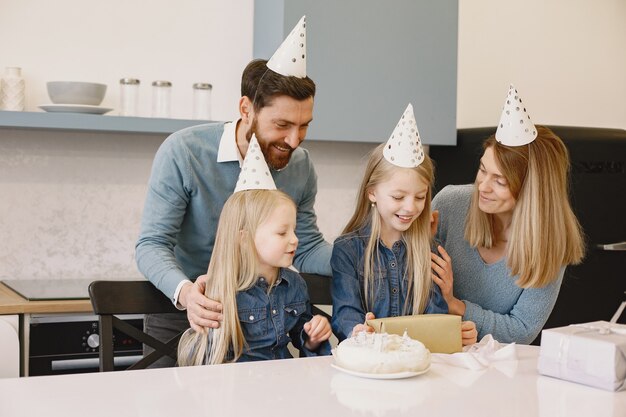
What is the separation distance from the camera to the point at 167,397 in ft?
3.92

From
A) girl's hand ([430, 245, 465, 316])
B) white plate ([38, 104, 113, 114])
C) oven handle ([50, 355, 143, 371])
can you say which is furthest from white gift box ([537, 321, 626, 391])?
white plate ([38, 104, 113, 114])

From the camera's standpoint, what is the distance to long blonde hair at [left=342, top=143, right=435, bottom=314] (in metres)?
1.88

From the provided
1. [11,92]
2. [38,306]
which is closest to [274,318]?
[38,306]

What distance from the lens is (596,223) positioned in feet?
9.54

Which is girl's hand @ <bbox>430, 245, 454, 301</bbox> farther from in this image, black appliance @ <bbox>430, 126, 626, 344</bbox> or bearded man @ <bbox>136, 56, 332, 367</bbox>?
black appliance @ <bbox>430, 126, 626, 344</bbox>

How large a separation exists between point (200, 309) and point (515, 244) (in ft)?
2.41

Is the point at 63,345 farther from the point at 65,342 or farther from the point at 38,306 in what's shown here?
the point at 38,306

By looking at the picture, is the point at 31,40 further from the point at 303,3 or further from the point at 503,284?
the point at 503,284

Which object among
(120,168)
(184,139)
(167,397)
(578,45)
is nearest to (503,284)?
(184,139)

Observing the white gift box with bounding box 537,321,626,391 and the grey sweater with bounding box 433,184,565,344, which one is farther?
Answer: the grey sweater with bounding box 433,184,565,344

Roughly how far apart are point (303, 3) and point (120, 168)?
2.75ft

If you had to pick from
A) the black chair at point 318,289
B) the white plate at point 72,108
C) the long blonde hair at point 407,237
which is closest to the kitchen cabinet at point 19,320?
the white plate at point 72,108

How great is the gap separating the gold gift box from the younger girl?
27 cm

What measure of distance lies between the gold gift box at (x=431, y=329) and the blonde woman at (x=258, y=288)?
0.59 ft
